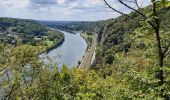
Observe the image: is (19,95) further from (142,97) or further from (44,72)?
(142,97)

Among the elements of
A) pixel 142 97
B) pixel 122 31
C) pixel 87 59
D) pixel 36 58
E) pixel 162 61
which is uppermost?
pixel 162 61

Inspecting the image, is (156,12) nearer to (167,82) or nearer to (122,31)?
(167,82)

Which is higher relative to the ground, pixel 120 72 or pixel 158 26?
pixel 158 26

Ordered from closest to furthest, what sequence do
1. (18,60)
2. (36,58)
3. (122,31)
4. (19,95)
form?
(19,95), (18,60), (36,58), (122,31)

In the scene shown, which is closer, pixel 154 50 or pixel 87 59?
pixel 154 50

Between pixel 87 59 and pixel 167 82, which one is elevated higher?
pixel 167 82

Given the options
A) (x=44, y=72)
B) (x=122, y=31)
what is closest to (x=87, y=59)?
(x=122, y=31)

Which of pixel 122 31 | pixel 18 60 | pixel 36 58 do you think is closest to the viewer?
pixel 18 60

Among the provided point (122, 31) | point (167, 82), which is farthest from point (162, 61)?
point (122, 31)

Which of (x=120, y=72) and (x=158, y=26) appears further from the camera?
(x=120, y=72)
